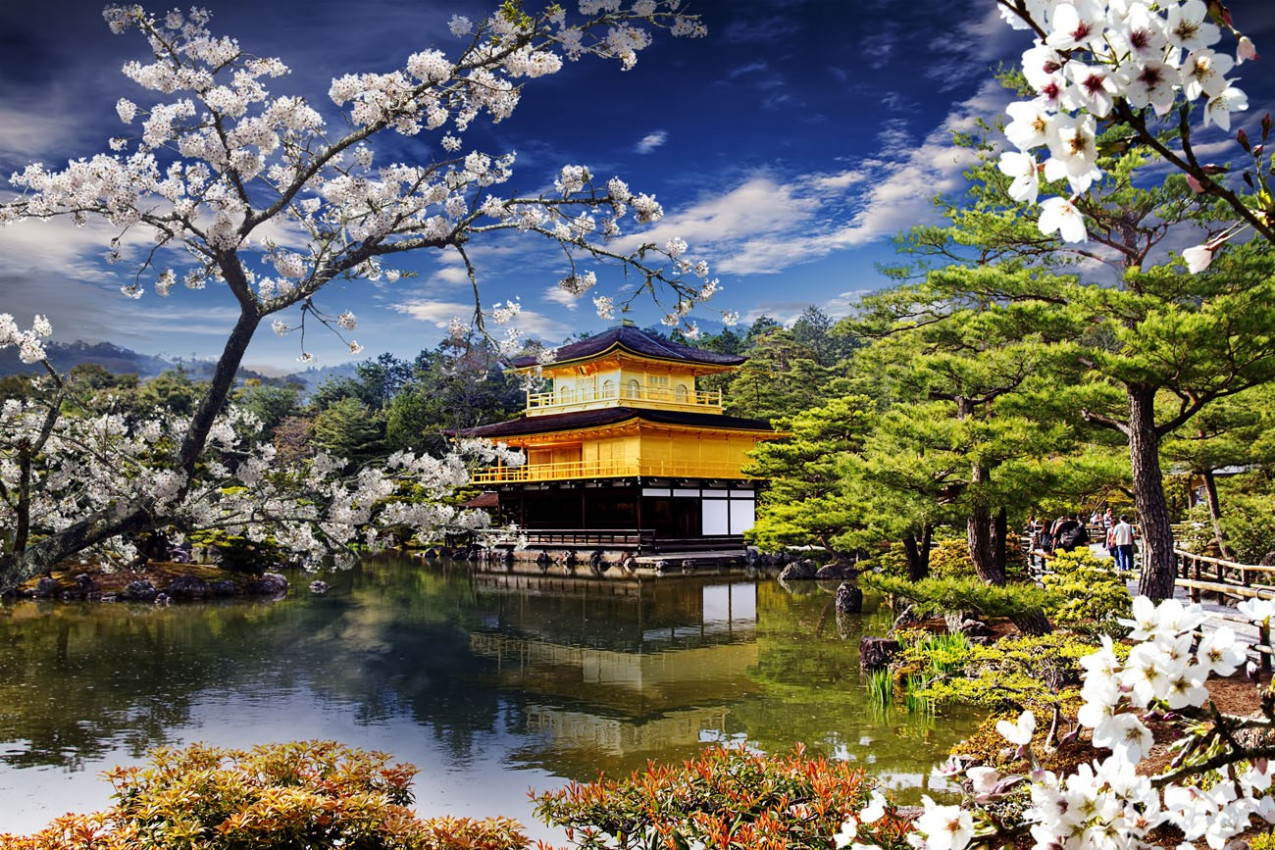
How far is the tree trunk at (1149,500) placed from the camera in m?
8.39

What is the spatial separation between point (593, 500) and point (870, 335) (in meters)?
12.9

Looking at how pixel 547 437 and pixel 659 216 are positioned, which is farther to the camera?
pixel 547 437

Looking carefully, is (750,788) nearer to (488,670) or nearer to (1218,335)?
(1218,335)

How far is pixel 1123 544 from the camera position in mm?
14883

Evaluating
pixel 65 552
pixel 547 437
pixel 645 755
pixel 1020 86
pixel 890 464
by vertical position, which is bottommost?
pixel 645 755

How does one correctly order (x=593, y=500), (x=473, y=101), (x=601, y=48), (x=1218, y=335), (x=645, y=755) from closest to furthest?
(x=601, y=48) → (x=473, y=101) → (x=645, y=755) → (x=1218, y=335) → (x=593, y=500)

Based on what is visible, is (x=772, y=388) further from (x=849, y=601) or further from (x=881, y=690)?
(x=881, y=690)

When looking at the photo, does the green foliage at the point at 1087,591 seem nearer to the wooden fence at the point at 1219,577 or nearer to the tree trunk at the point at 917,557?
the wooden fence at the point at 1219,577

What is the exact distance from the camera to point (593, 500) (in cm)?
2962

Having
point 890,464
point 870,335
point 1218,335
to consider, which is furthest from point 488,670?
point 870,335

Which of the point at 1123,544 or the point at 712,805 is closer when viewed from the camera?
the point at 712,805

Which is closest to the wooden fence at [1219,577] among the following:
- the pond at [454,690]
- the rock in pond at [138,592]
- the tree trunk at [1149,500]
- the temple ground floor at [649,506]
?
the tree trunk at [1149,500]

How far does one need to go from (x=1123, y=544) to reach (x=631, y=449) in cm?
1610

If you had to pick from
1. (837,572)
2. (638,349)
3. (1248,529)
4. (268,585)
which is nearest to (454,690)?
(1248,529)
